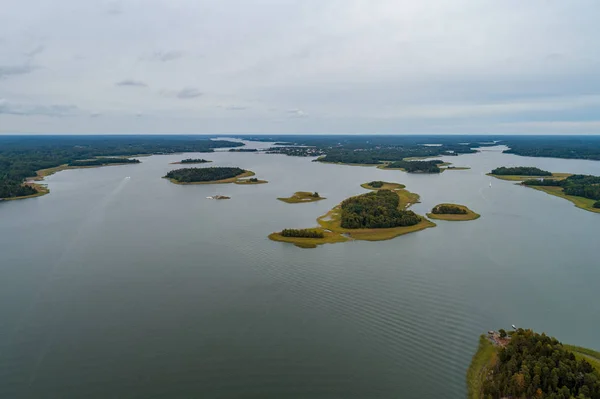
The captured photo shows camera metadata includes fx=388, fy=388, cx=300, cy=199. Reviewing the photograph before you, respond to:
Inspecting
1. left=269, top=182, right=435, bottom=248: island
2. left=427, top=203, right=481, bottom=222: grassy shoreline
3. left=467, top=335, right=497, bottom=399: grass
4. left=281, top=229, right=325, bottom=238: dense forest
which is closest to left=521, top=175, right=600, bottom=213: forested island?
left=427, top=203, right=481, bottom=222: grassy shoreline

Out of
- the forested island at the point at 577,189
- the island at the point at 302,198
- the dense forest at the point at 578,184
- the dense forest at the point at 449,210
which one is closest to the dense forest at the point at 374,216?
the dense forest at the point at 449,210

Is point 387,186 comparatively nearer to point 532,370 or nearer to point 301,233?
point 301,233

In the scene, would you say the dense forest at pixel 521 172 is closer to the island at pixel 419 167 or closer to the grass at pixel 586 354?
the island at pixel 419 167

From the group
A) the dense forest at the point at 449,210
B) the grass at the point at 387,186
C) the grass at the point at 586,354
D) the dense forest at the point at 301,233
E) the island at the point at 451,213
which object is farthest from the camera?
the grass at the point at 387,186

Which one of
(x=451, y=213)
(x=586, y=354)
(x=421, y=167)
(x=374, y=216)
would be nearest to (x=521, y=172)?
(x=421, y=167)

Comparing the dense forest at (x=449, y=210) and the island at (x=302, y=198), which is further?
the island at (x=302, y=198)

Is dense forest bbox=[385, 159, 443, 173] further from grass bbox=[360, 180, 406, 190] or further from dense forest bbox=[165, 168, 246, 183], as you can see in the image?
dense forest bbox=[165, 168, 246, 183]
